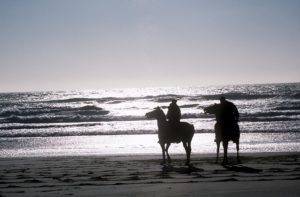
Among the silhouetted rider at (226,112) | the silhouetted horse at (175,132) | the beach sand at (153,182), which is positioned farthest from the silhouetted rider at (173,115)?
the beach sand at (153,182)

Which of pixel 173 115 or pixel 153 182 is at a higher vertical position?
pixel 173 115

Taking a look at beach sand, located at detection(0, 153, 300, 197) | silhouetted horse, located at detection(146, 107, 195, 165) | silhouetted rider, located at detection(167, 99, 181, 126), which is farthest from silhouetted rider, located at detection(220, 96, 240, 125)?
beach sand, located at detection(0, 153, 300, 197)

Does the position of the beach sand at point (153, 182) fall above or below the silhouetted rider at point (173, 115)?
below

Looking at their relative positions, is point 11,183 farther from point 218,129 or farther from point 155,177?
point 218,129

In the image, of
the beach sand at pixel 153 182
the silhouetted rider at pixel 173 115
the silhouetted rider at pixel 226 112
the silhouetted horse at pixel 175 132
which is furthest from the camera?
the silhouetted rider at pixel 173 115

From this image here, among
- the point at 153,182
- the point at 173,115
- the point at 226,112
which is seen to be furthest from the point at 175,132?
the point at 153,182

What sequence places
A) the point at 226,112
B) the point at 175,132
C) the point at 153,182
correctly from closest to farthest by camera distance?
the point at 153,182 → the point at 226,112 → the point at 175,132

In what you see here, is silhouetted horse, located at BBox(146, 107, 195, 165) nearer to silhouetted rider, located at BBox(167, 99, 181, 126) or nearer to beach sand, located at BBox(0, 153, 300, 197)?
silhouetted rider, located at BBox(167, 99, 181, 126)

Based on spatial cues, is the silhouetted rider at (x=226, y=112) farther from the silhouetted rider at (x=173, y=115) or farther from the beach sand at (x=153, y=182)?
the beach sand at (x=153, y=182)

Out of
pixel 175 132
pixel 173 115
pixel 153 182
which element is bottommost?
pixel 153 182

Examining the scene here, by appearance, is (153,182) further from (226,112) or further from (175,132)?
(226,112)

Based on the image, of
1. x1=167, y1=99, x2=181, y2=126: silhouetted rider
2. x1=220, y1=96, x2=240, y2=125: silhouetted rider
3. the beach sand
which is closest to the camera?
the beach sand

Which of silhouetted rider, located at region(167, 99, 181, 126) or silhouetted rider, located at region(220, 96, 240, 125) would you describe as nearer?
silhouetted rider, located at region(220, 96, 240, 125)

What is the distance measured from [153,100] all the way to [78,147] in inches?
1879
